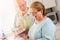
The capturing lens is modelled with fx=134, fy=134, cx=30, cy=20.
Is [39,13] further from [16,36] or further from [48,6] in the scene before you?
[48,6]

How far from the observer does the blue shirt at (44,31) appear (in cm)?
151

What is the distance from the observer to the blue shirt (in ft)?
4.95

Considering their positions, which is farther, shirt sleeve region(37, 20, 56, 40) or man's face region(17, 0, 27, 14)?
man's face region(17, 0, 27, 14)

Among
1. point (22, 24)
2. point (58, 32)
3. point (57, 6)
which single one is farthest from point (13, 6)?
point (57, 6)

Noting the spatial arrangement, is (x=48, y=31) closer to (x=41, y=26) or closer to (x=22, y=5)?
(x=41, y=26)

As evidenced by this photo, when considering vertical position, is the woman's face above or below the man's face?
below

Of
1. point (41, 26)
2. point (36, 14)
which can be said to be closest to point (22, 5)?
point (36, 14)

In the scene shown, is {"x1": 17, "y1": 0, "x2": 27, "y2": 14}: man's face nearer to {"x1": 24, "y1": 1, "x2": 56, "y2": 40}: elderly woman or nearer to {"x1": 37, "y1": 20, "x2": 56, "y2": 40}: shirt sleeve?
{"x1": 24, "y1": 1, "x2": 56, "y2": 40}: elderly woman

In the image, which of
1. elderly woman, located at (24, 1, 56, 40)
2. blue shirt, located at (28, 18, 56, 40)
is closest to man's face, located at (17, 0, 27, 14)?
elderly woman, located at (24, 1, 56, 40)

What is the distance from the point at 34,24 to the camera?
1.61 meters

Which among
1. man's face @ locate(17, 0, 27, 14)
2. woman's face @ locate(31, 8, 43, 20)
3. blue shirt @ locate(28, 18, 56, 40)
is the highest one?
man's face @ locate(17, 0, 27, 14)

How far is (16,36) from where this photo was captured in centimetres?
162

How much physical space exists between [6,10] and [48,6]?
0.98 m

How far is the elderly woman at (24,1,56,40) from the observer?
1.51 metres
